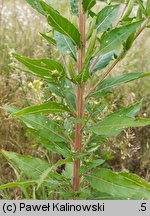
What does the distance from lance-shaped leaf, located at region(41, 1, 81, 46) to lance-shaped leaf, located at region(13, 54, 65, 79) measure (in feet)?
0.34

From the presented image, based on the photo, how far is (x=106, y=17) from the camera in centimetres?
141

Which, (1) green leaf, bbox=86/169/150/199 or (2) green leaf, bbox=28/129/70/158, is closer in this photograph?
(1) green leaf, bbox=86/169/150/199

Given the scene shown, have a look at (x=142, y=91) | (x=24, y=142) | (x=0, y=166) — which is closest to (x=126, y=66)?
(x=142, y=91)

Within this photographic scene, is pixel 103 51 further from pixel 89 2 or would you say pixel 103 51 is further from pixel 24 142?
pixel 24 142

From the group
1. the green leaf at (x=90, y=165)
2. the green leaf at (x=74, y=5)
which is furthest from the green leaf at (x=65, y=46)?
the green leaf at (x=90, y=165)

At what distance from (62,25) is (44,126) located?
427 millimetres

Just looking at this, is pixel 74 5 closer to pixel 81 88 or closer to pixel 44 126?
pixel 81 88

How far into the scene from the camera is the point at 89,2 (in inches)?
51.6

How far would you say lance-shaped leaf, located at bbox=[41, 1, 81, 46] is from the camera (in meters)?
1.25

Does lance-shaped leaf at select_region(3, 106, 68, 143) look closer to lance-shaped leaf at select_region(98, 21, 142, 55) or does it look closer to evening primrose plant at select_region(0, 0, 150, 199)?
evening primrose plant at select_region(0, 0, 150, 199)

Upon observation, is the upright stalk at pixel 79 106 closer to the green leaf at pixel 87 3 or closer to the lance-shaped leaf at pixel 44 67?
the green leaf at pixel 87 3

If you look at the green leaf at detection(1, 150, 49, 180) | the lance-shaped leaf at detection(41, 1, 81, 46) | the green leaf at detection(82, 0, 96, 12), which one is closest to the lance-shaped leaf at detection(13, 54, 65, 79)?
the lance-shaped leaf at detection(41, 1, 81, 46)

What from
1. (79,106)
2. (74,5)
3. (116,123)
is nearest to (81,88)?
(79,106)

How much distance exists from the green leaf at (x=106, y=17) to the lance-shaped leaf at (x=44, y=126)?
0.41m
